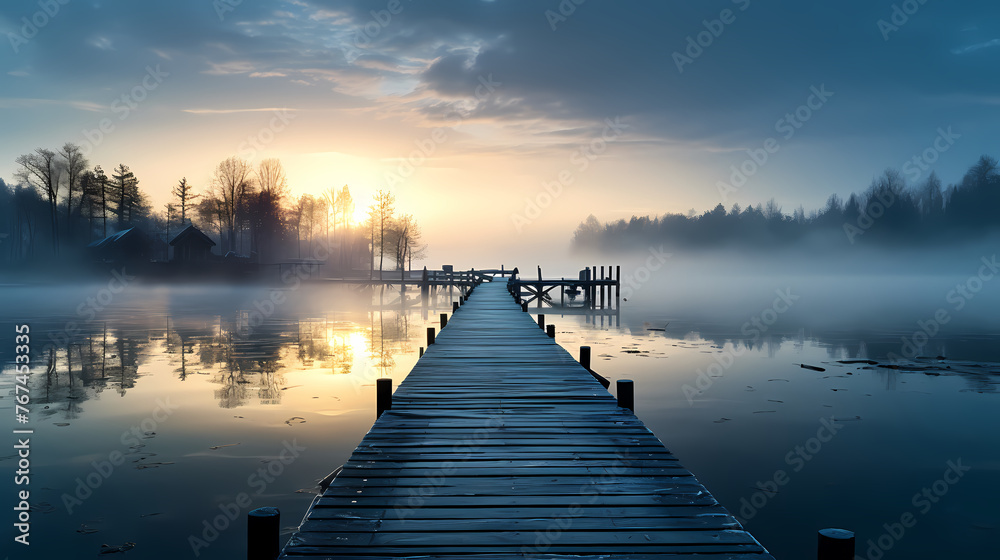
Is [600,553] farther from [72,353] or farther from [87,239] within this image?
[87,239]

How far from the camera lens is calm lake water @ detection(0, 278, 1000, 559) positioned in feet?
25.2

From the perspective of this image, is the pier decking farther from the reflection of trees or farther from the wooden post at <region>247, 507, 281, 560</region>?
the reflection of trees

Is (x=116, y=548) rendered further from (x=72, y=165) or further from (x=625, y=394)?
(x=72, y=165)

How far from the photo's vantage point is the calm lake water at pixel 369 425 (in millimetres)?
7691

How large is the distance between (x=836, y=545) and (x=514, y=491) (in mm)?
2361

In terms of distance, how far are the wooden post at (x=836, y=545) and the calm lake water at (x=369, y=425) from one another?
13.6 feet

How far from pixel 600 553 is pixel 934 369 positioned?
18.7 m

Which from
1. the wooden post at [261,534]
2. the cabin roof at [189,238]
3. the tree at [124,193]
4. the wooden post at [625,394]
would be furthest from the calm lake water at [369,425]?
the tree at [124,193]

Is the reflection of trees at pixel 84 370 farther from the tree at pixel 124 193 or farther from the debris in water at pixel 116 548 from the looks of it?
the tree at pixel 124 193

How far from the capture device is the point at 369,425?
11797mm

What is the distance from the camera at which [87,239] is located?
249ft

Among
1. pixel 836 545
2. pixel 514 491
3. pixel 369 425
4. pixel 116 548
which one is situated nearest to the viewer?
pixel 836 545

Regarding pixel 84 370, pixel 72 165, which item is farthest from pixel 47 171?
pixel 84 370

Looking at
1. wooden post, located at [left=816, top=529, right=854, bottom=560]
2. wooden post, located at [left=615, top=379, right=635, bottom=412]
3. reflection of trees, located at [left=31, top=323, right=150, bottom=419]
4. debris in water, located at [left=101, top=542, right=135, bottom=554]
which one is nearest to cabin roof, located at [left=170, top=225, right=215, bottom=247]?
reflection of trees, located at [left=31, top=323, right=150, bottom=419]
